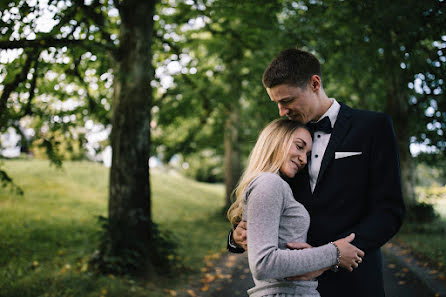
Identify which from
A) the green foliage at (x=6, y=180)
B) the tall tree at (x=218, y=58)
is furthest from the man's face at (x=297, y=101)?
the green foliage at (x=6, y=180)

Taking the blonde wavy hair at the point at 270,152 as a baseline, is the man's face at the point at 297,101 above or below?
above

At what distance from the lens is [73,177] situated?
773 inches

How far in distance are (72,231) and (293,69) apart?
10.4 metres

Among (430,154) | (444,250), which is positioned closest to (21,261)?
(444,250)

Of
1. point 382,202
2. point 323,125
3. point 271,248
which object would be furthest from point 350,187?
point 271,248

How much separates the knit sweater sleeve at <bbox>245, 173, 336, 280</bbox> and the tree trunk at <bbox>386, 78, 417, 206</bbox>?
980 centimetres

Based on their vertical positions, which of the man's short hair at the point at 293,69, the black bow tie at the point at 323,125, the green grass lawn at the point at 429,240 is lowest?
the green grass lawn at the point at 429,240

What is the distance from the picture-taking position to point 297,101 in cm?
276

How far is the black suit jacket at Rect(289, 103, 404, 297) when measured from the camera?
92.7 inches

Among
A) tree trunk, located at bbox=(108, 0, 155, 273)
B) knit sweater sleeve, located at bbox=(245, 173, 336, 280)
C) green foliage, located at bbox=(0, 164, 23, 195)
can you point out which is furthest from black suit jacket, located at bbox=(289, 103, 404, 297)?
green foliage, located at bbox=(0, 164, 23, 195)

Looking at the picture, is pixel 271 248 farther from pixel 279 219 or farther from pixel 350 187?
pixel 350 187

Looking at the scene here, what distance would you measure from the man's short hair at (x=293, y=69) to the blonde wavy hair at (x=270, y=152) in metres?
0.29

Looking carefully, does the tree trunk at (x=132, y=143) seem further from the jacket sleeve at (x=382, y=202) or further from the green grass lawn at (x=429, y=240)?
the green grass lawn at (x=429, y=240)

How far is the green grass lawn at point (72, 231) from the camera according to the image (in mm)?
6688
